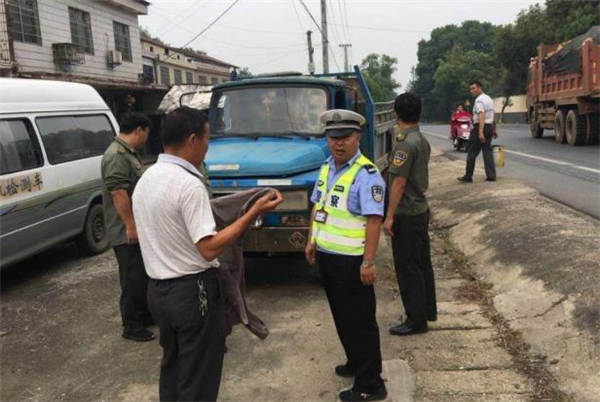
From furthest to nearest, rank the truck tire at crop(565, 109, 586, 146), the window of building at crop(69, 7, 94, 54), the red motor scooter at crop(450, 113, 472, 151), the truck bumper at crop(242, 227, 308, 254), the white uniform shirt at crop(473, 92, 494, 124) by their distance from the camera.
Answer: the red motor scooter at crop(450, 113, 472, 151) < the window of building at crop(69, 7, 94, 54) < the truck tire at crop(565, 109, 586, 146) < the white uniform shirt at crop(473, 92, 494, 124) < the truck bumper at crop(242, 227, 308, 254)

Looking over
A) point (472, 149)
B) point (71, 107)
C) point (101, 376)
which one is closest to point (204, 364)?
point (101, 376)

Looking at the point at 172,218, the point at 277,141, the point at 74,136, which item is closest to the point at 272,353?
the point at 172,218

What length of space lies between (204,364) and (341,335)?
1.25 meters

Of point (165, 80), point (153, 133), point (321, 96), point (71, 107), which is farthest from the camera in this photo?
point (165, 80)

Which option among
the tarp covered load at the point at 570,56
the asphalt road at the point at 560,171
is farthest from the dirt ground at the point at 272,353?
the tarp covered load at the point at 570,56

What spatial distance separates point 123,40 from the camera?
65.6 ft

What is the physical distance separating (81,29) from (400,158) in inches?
636

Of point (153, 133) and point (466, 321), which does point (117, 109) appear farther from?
point (466, 321)

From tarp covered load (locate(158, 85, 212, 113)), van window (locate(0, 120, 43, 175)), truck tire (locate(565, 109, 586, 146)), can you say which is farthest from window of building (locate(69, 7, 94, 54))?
truck tire (locate(565, 109, 586, 146))

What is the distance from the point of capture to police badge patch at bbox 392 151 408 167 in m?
4.14

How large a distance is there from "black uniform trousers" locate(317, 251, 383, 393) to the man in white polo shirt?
2.99ft

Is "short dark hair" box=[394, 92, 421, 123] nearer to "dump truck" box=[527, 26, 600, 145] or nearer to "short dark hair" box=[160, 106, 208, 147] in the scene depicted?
"short dark hair" box=[160, 106, 208, 147]

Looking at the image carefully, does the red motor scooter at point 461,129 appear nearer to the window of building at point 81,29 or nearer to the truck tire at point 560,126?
the truck tire at point 560,126

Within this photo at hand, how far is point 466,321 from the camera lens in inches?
181
